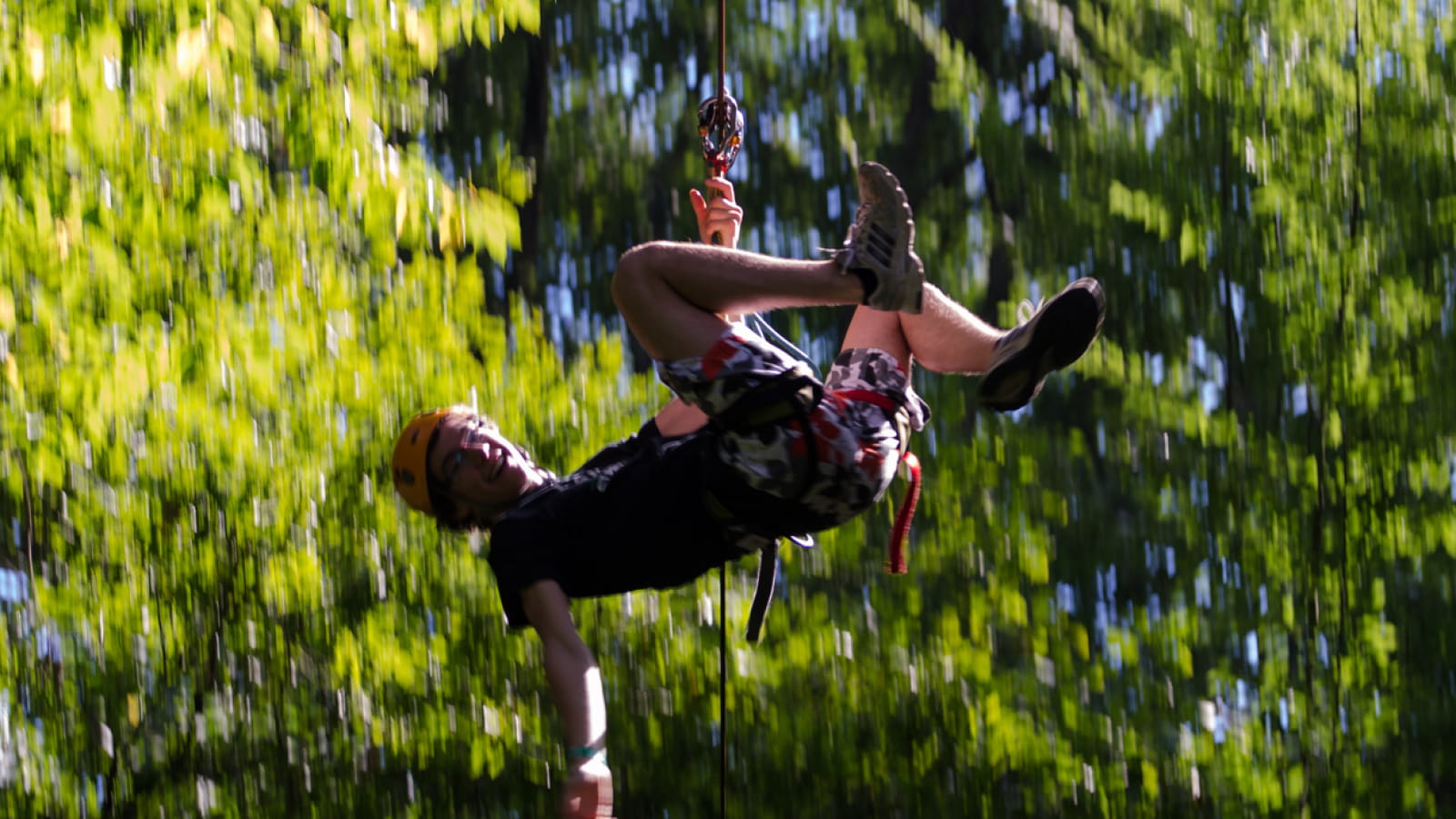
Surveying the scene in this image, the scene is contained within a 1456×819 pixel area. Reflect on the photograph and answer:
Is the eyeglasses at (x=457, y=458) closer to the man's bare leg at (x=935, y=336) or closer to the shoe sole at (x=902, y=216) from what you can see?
the man's bare leg at (x=935, y=336)

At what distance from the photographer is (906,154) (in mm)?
12203

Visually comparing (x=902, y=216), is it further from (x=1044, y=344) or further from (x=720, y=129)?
(x=720, y=129)

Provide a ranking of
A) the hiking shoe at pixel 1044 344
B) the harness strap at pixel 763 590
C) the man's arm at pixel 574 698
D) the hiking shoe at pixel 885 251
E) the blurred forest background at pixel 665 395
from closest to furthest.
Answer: the hiking shoe at pixel 885 251
the man's arm at pixel 574 698
the hiking shoe at pixel 1044 344
the harness strap at pixel 763 590
the blurred forest background at pixel 665 395

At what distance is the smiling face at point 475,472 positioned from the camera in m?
3.38

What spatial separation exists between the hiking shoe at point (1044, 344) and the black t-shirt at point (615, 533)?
0.57m

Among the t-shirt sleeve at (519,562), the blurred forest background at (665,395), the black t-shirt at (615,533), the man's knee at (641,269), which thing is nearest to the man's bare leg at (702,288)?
the man's knee at (641,269)

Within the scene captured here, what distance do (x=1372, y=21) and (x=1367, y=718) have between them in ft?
14.6

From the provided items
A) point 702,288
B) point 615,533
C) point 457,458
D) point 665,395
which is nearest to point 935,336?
point 702,288

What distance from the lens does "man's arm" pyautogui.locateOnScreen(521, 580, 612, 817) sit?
2.87m

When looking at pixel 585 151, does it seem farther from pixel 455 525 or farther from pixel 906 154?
pixel 455 525

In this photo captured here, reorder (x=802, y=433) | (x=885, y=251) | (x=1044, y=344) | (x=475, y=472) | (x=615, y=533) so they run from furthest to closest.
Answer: (x=475, y=472), (x=615, y=533), (x=1044, y=344), (x=802, y=433), (x=885, y=251)

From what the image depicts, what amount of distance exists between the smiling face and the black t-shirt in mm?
180

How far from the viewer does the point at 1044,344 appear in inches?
119

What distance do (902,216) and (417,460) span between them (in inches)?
48.8
